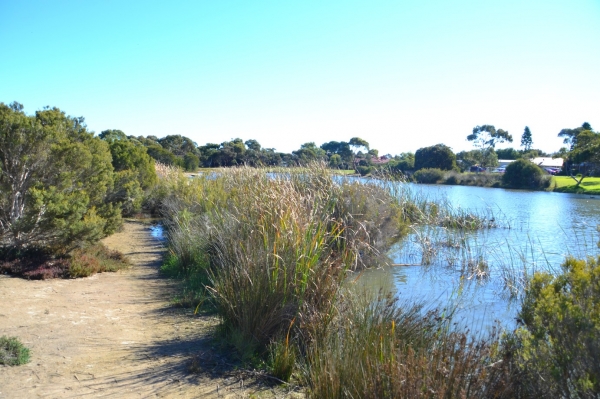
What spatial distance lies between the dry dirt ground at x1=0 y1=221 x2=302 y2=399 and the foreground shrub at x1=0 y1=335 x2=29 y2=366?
8 centimetres

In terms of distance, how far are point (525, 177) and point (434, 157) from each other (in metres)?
9.51

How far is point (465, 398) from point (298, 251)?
267cm

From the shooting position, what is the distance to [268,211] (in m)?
5.98

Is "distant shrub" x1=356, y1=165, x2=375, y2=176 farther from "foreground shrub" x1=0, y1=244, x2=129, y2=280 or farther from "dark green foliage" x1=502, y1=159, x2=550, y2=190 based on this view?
"dark green foliage" x1=502, y1=159, x2=550, y2=190

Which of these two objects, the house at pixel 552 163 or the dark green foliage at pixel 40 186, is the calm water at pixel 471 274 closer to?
the dark green foliage at pixel 40 186

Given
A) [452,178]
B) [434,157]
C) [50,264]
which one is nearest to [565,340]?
[50,264]

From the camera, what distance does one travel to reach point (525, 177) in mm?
49906

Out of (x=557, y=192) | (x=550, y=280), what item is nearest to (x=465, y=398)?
(x=550, y=280)

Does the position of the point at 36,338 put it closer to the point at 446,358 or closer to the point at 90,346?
the point at 90,346

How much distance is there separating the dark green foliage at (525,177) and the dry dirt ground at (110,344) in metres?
48.1

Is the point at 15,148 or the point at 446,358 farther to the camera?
the point at 15,148

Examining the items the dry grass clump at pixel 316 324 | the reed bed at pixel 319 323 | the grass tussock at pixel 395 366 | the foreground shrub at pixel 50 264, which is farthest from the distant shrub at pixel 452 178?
the grass tussock at pixel 395 366

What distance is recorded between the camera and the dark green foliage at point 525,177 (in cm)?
4831

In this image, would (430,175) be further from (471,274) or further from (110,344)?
(110,344)
